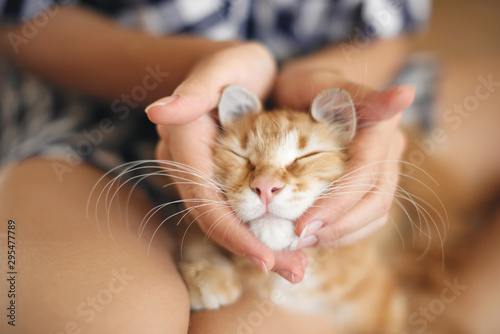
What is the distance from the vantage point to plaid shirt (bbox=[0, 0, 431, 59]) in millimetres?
1179

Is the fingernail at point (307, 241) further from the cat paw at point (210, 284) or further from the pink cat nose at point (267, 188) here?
the cat paw at point (210, 284)

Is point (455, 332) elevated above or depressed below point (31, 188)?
below

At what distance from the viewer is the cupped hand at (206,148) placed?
0.72 meters

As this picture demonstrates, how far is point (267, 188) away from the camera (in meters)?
0.74

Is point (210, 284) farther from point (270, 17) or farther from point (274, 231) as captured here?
point (270, 17)

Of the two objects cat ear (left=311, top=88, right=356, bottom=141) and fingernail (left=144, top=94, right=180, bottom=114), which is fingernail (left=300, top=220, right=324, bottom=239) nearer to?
cat ear (left=311, top=88, right=356, bottom=141)

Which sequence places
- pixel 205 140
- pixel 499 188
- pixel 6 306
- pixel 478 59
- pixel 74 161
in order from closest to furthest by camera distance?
pixel 6 306, pixel 205 140, pixel 74 161, pixel 499 188, pixel 478 59

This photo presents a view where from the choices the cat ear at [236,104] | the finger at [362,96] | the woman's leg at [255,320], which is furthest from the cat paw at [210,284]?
the finger at [362,96]

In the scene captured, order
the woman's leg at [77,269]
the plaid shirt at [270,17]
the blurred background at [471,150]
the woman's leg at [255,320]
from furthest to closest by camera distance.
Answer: the plaid shirt at [270,17] < the blurred background at [471,150] < the woman's leg at [255,320] < the woman's leg at [77,269]

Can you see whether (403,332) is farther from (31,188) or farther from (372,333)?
(31,188)

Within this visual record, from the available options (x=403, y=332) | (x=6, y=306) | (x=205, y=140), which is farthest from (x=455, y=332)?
(x=6, y=306)

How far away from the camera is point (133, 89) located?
113 centimetres

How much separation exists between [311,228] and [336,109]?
0.28 m

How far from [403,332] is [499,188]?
657mm
